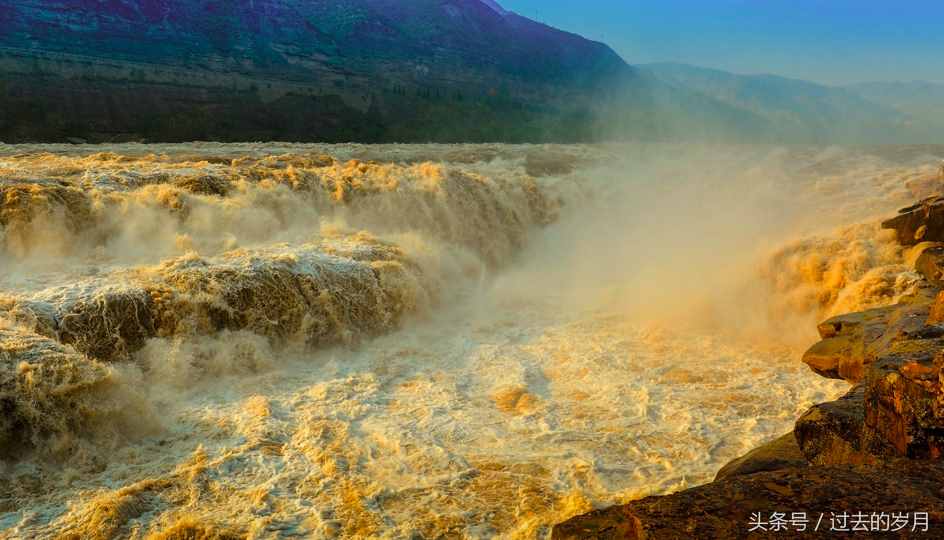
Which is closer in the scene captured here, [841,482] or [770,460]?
[841,482]

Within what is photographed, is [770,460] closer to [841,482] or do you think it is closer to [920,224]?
[841,482]

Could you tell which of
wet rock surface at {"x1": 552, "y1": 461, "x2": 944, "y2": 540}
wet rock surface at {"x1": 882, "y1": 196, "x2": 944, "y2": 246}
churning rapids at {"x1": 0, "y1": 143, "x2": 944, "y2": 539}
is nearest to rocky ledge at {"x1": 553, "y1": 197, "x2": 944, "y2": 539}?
wet rock surface at {"x1": 552, "y1": 461, "x2": 944, "y2": 540}

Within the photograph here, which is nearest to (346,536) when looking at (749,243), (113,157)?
(749,243)

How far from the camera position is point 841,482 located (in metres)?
3.27

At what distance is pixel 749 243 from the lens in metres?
12.9

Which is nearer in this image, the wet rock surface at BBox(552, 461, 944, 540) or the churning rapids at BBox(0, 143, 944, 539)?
the wet rock surface at BBox(552, 461, 944, 540)

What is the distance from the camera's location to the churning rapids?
5.12 m

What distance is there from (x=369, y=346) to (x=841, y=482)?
6.22m

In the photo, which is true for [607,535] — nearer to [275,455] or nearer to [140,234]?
[275,455]

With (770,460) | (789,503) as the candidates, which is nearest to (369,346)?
(770,460)

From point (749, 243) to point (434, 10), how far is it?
68.1 metres

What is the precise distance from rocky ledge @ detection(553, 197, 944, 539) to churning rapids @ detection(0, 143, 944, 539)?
1207 mm

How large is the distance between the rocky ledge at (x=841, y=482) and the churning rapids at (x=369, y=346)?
1.21m

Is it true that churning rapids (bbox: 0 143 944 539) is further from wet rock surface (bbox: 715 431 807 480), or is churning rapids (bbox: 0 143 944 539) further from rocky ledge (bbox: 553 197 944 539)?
rocky ledge (bbox: 553 197 944 539)
